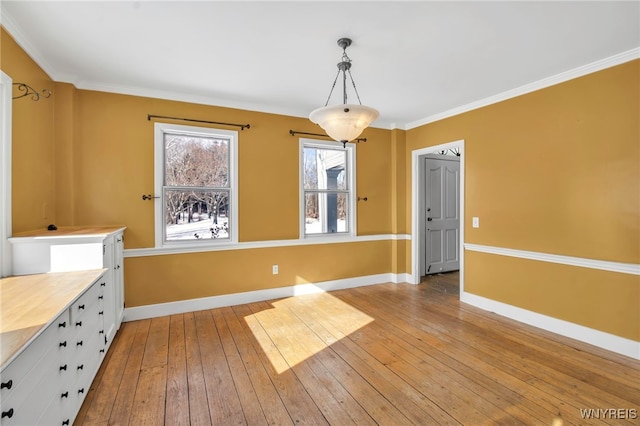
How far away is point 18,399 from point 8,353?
0.86 ft

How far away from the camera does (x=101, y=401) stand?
6.74 feet

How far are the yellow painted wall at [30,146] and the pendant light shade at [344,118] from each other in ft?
7.63

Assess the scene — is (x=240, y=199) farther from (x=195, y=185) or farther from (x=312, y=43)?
(x=312, y=43)

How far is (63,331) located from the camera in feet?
5.38

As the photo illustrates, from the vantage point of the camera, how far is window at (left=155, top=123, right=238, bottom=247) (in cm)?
361

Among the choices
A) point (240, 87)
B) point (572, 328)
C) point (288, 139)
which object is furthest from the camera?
point (288, 139)

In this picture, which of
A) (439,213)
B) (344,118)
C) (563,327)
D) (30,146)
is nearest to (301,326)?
(344,118)

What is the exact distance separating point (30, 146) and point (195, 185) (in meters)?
1.52

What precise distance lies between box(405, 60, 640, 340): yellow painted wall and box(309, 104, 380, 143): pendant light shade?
2105 mm

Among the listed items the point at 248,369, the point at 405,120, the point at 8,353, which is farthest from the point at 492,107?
the point at 8,353

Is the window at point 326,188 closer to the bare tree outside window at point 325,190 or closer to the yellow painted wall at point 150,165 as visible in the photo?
the bare tree outside window at point 325,190

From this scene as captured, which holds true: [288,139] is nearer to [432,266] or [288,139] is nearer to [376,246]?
[376,246]

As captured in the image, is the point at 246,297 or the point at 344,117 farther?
the point at 246,297
